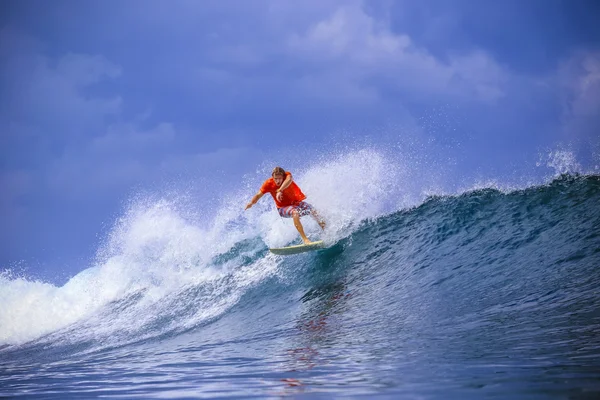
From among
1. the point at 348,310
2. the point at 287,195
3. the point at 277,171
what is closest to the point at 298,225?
the point at 287,195

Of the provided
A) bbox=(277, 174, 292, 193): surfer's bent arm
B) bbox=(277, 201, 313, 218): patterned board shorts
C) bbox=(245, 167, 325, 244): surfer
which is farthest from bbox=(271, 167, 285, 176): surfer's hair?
bbox=(277, 201, 313, 218): patterned board shorts

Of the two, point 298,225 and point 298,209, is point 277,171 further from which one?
point 298,225

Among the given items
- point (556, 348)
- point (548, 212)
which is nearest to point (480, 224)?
point (548, 212)

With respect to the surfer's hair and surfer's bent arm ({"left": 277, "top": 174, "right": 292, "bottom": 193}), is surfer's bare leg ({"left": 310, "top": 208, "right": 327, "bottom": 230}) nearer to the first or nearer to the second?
surfer's bent arm ({"left": 277, "top": 174, "right": 292, "bottom": 193})

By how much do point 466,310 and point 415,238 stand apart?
14.4ft

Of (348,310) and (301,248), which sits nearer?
(348,310)

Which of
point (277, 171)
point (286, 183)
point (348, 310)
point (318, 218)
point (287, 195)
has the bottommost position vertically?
point (348, 310)

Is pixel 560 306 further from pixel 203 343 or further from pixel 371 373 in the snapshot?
pixel 203 343

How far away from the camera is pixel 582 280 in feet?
17.7

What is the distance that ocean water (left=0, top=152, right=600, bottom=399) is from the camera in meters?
2.98

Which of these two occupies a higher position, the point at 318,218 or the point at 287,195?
the point at 287,195

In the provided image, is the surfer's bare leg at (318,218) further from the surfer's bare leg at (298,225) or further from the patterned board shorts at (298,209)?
the surfer's bare leg at (298,225)

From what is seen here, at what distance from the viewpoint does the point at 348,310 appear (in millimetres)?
6871

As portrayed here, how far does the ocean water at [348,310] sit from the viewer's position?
2.98 meters
